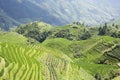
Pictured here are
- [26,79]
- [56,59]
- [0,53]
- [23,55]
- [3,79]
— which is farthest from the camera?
[56,59]

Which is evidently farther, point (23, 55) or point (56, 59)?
point (56, 59)

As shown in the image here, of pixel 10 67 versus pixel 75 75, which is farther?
pixel 75 75

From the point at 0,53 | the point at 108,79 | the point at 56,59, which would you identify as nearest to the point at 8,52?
the point at 0,53

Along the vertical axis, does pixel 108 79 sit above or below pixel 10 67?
below

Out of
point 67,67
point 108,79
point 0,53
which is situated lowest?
point 108,79

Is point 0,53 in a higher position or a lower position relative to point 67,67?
higher

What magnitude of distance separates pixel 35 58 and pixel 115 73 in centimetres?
8103

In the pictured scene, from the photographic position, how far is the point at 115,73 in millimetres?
194500

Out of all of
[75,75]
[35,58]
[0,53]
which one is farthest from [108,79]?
[0,53]

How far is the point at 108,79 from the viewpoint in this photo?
621ft

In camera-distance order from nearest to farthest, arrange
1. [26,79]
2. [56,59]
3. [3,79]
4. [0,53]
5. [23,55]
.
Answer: [3,79] < [26,79] < [0,53] < [23,55] < [56,59]

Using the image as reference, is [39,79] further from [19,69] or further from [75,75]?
[75,75]

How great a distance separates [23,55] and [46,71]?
543 inches

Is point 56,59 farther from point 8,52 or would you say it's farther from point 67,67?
point 8,52
